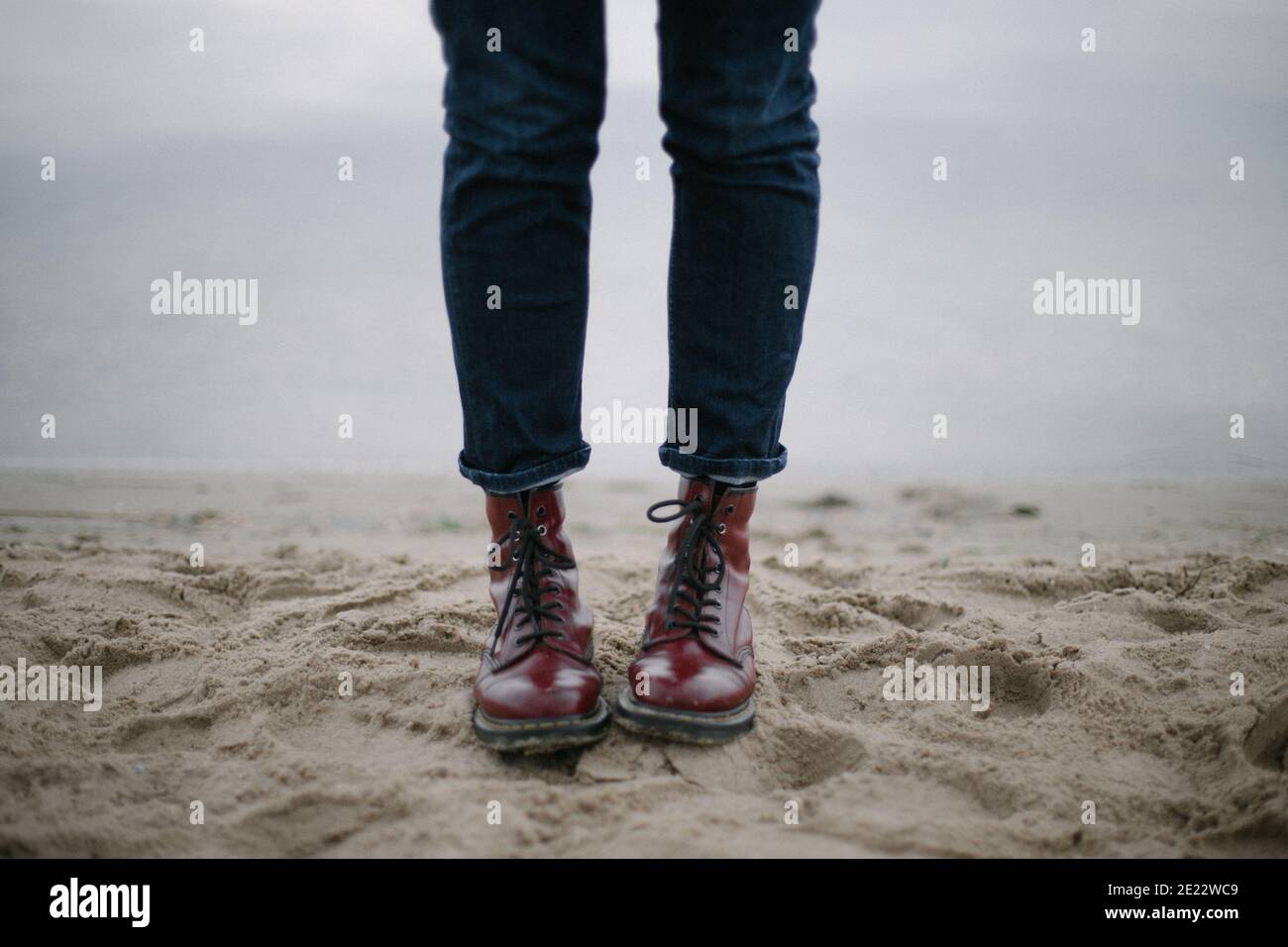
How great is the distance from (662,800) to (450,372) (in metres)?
4.24

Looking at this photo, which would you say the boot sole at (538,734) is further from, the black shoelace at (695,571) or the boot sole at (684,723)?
the black shoelace at (695,571)

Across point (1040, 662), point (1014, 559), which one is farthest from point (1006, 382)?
point (1040, 662)

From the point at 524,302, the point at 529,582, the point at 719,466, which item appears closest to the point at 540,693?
the point at 529,582

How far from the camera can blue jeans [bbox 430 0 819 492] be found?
1063 millimetres

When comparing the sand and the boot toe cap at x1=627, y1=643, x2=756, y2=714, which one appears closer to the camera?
the sand

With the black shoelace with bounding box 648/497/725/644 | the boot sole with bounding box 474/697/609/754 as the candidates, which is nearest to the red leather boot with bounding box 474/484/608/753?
the boot sole with bounding box 474/697/609/754

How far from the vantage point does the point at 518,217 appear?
3.63ft

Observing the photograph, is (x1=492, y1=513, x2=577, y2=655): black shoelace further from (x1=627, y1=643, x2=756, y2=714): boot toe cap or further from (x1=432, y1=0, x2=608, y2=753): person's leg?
(x1=627, y1=643, x2=756, y2=714): boot toe cap

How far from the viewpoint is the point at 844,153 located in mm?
6879

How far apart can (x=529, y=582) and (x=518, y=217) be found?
0.48 m

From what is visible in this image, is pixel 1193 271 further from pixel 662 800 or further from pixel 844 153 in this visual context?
pixel 662 800

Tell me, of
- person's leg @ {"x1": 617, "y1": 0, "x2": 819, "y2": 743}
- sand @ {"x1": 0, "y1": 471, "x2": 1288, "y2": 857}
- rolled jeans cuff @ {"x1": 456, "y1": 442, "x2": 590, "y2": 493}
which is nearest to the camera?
sand @ {"x1": 0, "y1": 471, "x2": 1288, "y2": 857}

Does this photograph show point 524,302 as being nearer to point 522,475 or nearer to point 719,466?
point 522,475

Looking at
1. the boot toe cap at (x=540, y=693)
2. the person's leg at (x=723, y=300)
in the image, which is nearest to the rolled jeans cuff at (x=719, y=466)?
the person's leg at (x=723, y=300)
